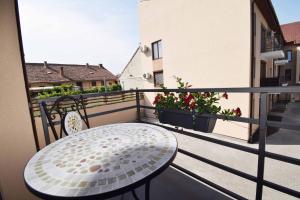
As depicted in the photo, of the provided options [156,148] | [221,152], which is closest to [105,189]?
[156,148]

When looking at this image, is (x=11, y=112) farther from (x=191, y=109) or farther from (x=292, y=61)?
(x=292, y=61)

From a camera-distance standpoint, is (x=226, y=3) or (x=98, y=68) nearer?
(x=226, y=3)

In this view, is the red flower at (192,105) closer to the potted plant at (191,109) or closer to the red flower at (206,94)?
the potted plant at (191,109)

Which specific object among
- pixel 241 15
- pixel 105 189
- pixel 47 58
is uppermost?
pixel 47 58

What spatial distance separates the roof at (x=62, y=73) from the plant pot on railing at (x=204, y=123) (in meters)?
18.2

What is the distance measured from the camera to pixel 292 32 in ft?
47.5

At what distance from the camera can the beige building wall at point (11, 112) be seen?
148 centimetres

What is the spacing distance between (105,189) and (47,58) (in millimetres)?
22363

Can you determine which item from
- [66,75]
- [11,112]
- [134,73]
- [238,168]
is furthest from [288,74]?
[66,75]

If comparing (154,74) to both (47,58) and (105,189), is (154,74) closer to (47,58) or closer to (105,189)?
(105,189)

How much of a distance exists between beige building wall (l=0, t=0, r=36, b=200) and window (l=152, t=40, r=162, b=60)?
6.34 metres

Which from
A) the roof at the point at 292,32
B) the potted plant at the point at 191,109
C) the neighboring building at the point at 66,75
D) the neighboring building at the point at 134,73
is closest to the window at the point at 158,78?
the neighboring building at the point at 134,73

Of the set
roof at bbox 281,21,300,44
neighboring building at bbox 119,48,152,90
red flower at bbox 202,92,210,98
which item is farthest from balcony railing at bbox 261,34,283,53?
roof at bbox 281,21,300,44

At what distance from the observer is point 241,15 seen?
4469mm
